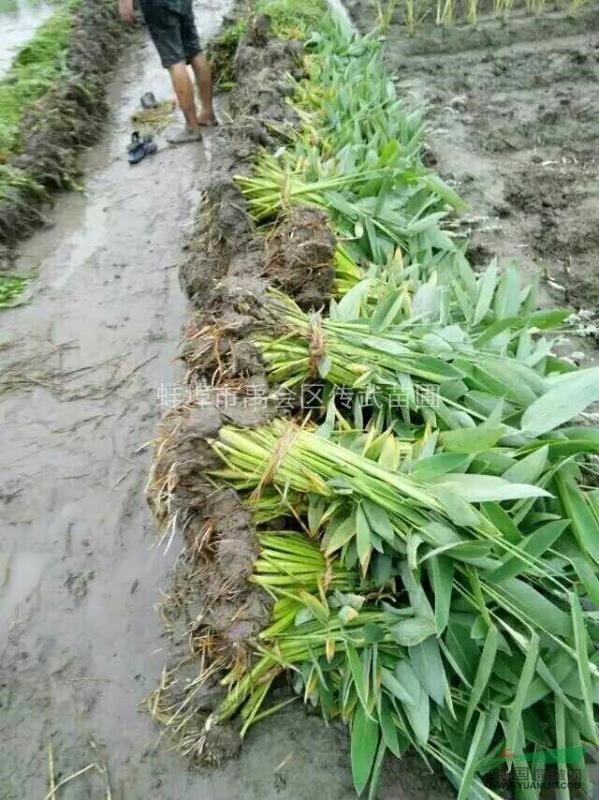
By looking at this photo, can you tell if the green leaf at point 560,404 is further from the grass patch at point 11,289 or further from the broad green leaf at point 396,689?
the grass patch at point 11,289

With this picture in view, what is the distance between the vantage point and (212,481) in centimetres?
184

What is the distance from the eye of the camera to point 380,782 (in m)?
1.70

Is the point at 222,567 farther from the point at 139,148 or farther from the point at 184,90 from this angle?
the point at 184,90

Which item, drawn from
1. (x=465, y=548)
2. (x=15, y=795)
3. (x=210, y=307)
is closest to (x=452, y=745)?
(x=465, y=548)

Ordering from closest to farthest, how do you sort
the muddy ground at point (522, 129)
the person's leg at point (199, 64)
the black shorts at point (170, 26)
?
the muddy ground at point (522, 129) < the black shorts at point (170, 26) < the person's leg at point (199, 64)

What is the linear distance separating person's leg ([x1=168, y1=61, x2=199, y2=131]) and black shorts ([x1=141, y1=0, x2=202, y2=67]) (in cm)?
5

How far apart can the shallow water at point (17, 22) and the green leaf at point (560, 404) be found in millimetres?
6768

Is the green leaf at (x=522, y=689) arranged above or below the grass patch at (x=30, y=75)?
below

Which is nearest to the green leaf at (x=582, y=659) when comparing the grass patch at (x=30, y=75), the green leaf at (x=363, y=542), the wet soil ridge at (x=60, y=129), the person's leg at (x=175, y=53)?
the green leaf at (x=363, y=542)

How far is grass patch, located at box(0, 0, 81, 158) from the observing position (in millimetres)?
4957

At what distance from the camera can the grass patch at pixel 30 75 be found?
496 cm

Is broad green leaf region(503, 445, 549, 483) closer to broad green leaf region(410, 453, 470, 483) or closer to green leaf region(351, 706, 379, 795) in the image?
broad green leaf region(410, 453, 470, 483)

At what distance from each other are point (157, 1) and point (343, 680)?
495 centimetres

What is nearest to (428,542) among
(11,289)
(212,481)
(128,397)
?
(212,481)
